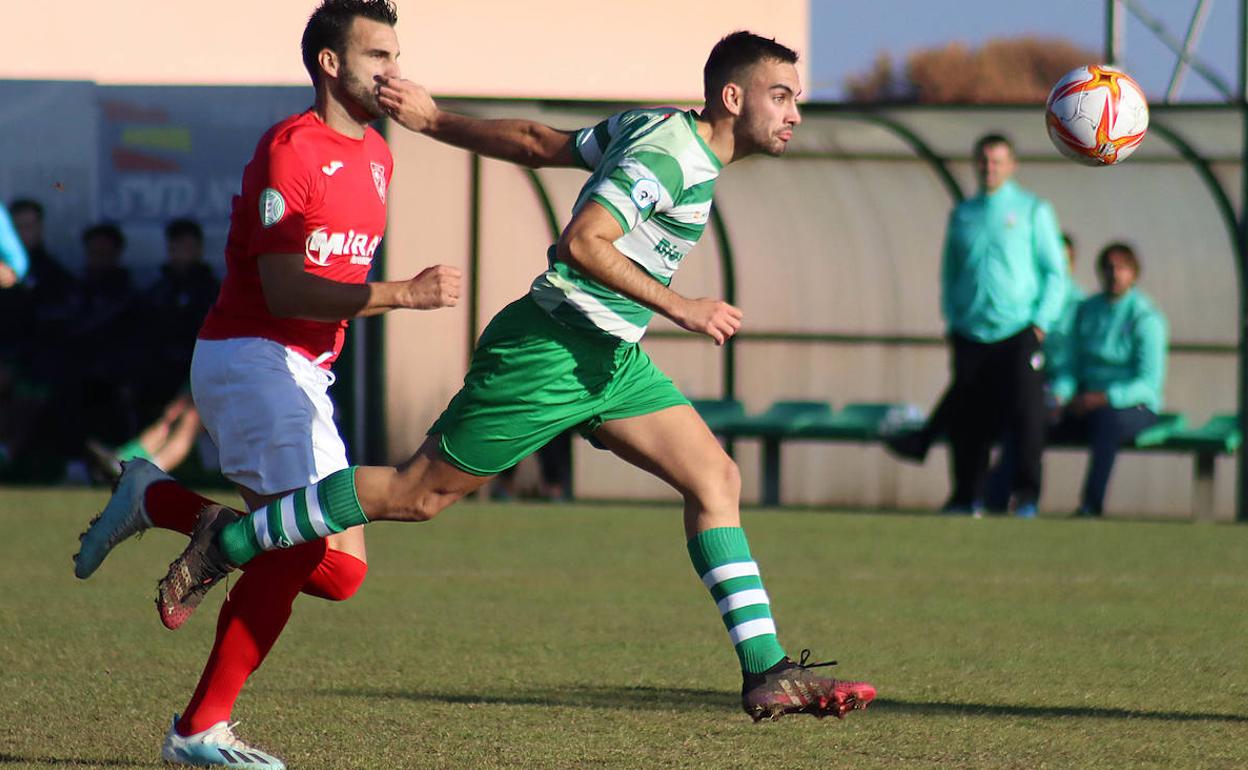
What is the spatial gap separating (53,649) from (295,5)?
20.0 meters

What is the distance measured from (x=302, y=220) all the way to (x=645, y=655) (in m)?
2.62

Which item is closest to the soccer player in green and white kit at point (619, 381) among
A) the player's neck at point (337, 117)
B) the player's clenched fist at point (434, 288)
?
the player's neck at point (337, 117)

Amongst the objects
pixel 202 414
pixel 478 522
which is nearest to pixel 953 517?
pixel 478 522

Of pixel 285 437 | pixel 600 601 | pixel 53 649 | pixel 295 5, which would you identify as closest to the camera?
pixel 285 437

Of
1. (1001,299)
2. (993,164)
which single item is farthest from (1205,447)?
(993,164)

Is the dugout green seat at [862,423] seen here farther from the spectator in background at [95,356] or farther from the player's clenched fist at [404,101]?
the player's clenched fist at [404,101]

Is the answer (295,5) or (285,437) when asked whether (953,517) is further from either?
(295,5)

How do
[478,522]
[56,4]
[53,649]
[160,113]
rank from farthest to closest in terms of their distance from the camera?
[56,4] → [160,113] → [478,522] → [53,649]

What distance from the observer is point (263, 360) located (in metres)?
5.68

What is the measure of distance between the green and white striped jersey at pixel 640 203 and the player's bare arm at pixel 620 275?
6 cm

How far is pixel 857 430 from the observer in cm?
1478

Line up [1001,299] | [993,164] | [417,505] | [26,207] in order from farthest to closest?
1. [26,207]
2. [1001,299]
3. [993,164]
4. [417,505]

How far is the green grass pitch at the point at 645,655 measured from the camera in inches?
228

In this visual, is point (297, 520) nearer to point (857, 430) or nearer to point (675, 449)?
point (675, 449)
